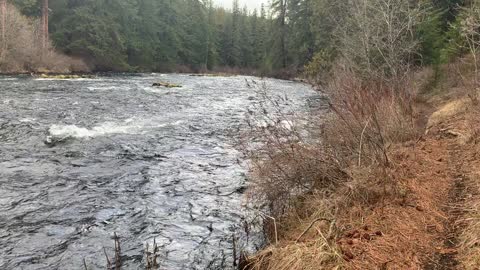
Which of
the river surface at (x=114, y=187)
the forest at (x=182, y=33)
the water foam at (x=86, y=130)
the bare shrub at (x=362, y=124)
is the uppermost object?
the forest at (x=182, y=33)

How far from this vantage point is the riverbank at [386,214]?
183 inches

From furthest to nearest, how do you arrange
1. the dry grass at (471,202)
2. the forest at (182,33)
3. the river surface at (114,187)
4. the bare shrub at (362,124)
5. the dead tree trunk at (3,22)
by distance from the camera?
the forest at (182,33)
the dead tree trunk at (3,22)
the bare shrub at (362,124)
the river surface at (114,187)
the dry grass at (471,202)

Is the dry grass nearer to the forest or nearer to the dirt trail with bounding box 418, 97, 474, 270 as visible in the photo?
the dirt trail with bounding box 418, 97, 474, 270

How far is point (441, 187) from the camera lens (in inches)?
262

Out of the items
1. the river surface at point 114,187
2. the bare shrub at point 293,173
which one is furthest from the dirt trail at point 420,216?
the river surface at point 114,187

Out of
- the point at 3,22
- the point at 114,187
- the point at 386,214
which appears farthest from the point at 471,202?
the point at 3,22

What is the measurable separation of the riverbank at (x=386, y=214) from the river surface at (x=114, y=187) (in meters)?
1.19

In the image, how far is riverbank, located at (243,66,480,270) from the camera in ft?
15.3

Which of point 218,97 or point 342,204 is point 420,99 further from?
point 342,204

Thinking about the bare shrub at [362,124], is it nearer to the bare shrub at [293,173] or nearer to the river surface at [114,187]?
the bare shrub at [293,173]

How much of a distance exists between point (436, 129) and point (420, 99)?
27.3 ft

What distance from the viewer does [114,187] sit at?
27.9 ft

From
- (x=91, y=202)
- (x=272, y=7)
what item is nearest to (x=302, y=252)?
(x=91, y=202)

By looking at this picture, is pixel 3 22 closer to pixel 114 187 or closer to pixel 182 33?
pixel 114 187
